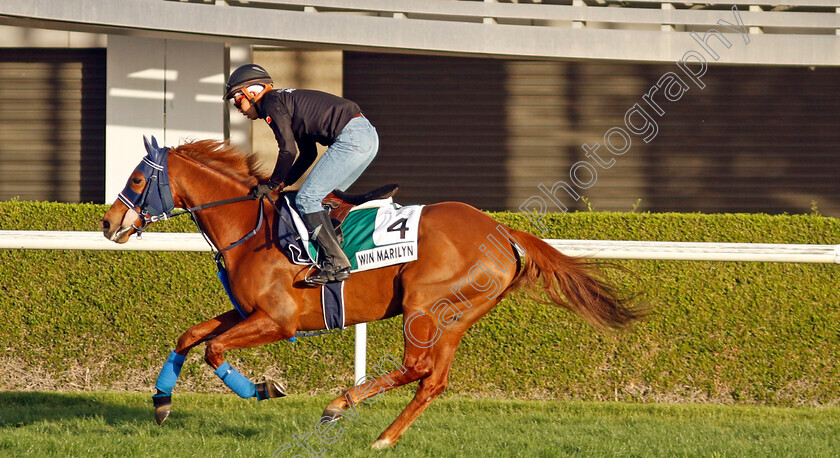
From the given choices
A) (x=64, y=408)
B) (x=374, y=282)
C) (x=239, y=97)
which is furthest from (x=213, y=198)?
(x=64, y=408)

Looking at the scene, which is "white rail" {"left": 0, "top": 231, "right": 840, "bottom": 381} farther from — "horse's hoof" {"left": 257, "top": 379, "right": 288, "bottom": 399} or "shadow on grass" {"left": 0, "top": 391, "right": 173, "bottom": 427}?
"horse's hoof" {"left": 257, "top": 379, "right": 288, "bottom": 399}

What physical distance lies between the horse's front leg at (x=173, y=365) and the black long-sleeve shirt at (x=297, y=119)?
0.86 meters

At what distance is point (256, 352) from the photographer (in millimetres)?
6184

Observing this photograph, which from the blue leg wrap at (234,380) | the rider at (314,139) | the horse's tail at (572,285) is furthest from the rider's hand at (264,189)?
the horse's tail at (572,285)

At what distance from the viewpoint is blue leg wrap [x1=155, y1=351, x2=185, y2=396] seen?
173 inches

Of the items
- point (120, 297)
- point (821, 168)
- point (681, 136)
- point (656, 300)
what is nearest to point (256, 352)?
point (120, 297)

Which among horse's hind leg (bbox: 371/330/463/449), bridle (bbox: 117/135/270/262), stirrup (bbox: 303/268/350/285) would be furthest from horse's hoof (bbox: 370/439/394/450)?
bridle (bbox: 117/135/270/262)

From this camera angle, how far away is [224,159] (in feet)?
15.9

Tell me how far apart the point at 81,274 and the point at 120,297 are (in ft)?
1.14

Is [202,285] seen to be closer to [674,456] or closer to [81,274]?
[81,274]

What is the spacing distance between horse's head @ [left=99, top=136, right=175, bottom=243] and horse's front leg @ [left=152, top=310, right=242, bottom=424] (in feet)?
2.10

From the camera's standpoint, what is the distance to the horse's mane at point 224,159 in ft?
15.7

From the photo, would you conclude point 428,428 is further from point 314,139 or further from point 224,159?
point 224,159

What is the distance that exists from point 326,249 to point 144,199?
109cm
